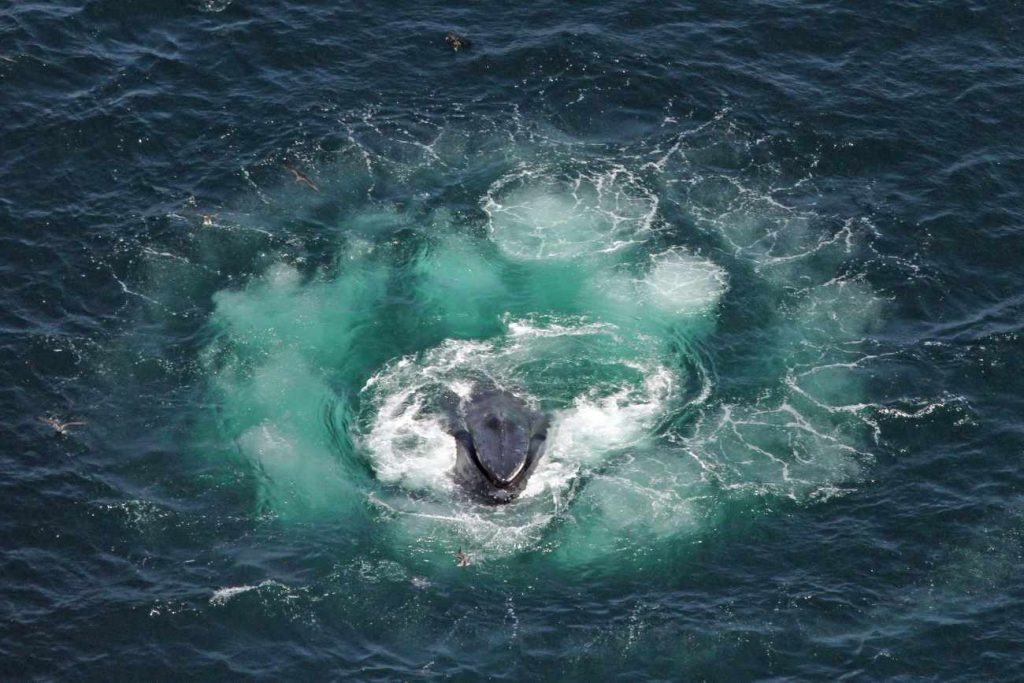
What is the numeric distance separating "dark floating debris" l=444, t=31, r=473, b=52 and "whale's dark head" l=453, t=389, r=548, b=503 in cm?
4748

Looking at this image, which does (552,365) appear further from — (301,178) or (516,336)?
(301,178)

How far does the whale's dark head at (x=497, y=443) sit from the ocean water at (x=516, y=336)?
147 cm

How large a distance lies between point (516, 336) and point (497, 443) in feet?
48.7

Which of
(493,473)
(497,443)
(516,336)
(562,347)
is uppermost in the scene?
(516,336)

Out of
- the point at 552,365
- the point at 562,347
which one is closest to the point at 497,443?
the point at 552,365

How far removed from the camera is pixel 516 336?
12644 cm

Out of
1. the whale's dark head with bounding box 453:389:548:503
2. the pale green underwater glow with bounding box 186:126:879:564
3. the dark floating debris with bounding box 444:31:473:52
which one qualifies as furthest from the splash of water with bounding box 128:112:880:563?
the dark floating debris with bounding box 444:31:473:52

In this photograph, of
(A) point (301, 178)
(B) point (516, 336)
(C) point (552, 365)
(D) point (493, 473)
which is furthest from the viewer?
(A) point (301, 178)

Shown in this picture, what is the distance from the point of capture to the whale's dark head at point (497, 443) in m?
113

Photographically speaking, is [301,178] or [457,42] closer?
[301,178]

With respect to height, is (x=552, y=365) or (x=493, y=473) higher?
(x=552, y=365)

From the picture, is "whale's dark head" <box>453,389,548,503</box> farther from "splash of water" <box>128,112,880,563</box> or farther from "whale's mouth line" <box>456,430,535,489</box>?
"splash of water" <box>128,112,880,563</box>

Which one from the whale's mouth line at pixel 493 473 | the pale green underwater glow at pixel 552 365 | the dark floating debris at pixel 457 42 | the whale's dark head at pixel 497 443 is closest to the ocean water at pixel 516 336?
the pale green underwater glow at pixel 552 365

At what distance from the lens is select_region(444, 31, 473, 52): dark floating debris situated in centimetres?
15112
